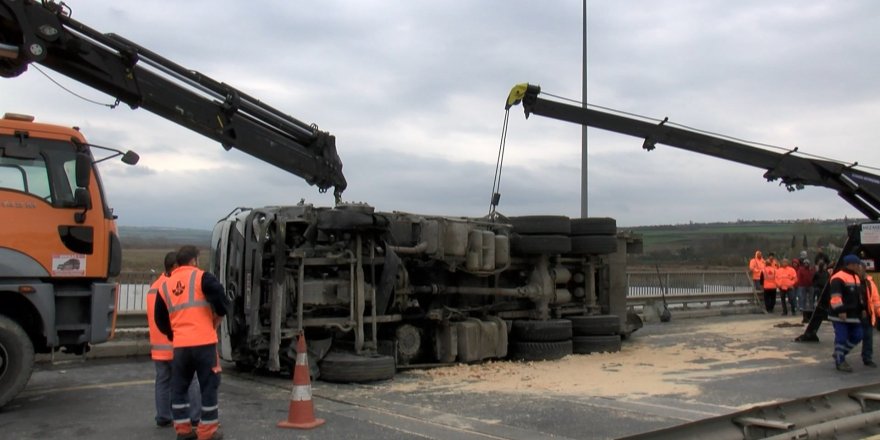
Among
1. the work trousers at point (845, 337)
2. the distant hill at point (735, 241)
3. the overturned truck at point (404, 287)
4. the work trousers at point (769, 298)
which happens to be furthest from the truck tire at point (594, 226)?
the distant hill at point (735, 241)

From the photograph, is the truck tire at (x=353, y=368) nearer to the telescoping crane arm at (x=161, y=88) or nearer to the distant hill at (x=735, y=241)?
the telescoping crane arm at (x=161, y=88)

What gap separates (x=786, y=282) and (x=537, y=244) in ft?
40.6

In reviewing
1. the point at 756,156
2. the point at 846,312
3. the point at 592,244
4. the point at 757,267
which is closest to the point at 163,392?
the point at 592,244

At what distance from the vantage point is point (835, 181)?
14789 millimetres

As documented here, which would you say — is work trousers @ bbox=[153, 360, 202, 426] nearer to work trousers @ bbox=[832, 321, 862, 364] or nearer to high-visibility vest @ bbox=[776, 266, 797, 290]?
work trousers @ bbox=[832, 321, 862, 364]

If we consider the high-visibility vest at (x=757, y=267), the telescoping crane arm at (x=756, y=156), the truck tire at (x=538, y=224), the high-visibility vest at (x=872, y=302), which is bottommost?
the high-visibility vest at (x=872, y=302)

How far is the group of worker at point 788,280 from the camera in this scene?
66.6ft

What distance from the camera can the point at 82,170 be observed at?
7.99m

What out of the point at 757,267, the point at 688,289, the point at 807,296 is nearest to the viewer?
the point at 807,296

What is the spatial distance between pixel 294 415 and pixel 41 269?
10.1 feet

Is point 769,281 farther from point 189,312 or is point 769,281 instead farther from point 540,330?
point 189,312

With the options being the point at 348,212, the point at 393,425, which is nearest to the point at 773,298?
the point at 348,212

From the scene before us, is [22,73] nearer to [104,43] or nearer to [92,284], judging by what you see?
[104,43]

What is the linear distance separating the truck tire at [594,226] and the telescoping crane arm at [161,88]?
397 centimetres
